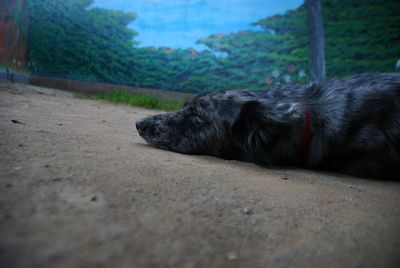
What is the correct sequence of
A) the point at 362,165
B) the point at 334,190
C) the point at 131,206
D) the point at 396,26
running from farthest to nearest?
the point at 396,26 < the point at 362,165 < the point at 334,190 < the point at 131,206

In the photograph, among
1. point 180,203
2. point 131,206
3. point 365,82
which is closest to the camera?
point 131,206

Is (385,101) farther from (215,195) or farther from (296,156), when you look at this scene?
(215,195)

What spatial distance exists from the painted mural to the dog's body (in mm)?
7984

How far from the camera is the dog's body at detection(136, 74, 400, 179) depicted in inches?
104

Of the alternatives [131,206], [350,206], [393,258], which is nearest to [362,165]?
[350,206]

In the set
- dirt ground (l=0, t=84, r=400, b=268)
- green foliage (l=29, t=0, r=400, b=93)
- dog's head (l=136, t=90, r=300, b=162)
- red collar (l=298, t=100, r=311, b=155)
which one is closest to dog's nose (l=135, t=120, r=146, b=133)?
dog's head (l=136, t=90, r=300, b=162)

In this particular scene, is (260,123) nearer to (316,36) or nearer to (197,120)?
(197,120)

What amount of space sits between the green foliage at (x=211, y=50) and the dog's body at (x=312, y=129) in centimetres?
692

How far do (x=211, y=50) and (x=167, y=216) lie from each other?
9.46m

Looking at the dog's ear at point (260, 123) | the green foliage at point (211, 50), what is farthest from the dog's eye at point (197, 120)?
the green foliage at point (211, 50)

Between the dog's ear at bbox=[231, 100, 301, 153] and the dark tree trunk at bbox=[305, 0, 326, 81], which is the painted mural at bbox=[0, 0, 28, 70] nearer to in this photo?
the dark tree trunk at bbox=[305, 0, 326, 81]

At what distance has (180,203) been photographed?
1.49m

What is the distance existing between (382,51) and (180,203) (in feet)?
31.2

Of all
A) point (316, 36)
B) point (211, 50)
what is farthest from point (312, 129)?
point (211, 50)
